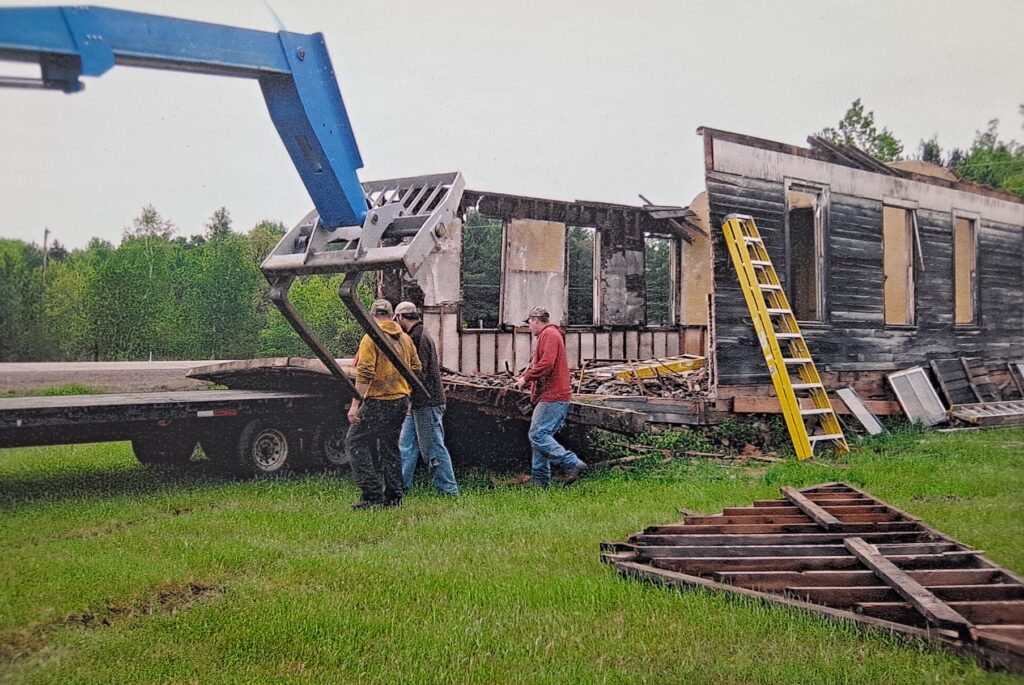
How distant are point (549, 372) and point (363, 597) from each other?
278cm

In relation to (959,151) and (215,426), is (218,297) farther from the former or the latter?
(959,151)

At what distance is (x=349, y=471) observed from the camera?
549 centimetres

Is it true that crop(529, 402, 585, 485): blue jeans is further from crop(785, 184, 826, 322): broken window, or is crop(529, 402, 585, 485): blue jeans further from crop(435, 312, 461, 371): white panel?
crop(785, 184, 826, 322): broken window

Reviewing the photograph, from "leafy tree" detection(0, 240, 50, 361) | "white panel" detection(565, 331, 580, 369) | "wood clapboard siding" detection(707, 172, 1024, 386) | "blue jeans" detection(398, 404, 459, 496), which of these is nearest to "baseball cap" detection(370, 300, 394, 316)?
"leafy tree" detection(0, 240, 50, 361)

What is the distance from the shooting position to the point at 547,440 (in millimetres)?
6027

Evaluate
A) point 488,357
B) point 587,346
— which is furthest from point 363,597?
point 587,346

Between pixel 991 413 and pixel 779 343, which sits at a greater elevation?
pixel 779 343

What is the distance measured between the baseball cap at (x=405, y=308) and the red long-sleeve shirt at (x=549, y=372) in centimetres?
122

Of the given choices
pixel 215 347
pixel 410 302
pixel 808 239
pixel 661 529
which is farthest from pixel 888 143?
pixel 215 347

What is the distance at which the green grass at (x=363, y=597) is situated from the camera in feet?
8.34

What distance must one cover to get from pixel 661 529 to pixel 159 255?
2.59 meters

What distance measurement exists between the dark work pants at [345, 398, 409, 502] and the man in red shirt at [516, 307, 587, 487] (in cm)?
90

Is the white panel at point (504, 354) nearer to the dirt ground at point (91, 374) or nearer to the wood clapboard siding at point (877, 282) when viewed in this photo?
the wood clapboard siding at point (877, 282)

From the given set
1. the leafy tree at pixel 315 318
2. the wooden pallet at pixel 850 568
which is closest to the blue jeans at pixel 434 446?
the wooden pallet at pixel 850 568
